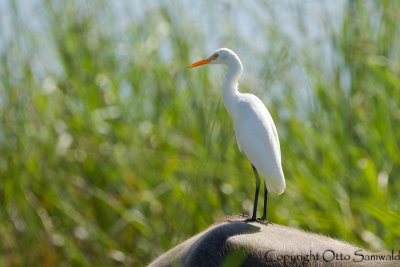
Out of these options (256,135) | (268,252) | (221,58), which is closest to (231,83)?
(221,58)

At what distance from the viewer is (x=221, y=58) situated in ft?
7.71

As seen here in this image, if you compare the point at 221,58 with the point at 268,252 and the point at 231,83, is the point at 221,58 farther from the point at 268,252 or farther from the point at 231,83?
the point at 268,252

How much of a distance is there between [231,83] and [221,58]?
12cm

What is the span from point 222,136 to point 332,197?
6.14 ft

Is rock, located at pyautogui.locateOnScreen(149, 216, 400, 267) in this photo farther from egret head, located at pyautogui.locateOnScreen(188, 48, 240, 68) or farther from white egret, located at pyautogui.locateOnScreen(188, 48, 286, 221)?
egret head, located at pyautogui.locateOnScreen(188, 48, 240, 68)

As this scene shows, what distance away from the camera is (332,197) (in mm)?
2830

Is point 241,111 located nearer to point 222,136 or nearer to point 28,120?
point 222,136

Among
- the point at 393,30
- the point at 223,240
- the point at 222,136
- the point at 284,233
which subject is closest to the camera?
the point at 222,136

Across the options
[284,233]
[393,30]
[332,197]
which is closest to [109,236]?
[332,197]

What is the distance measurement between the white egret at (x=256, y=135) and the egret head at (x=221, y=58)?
0.15 ft

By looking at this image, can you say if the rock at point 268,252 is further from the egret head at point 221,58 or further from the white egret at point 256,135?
the egret head at point 221,58

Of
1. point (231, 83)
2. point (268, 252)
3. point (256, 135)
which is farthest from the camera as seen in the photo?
point (231, 83)

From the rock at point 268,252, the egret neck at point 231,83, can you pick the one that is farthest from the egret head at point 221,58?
the rock at point 268,252

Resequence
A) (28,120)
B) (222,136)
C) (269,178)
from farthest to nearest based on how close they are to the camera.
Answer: (28,120), (269,178), (222,136)
